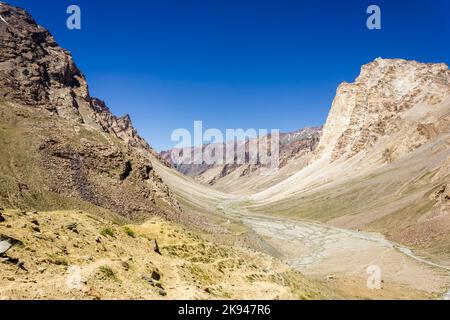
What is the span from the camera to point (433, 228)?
73312 mm

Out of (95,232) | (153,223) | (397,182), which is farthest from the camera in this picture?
(397,182)

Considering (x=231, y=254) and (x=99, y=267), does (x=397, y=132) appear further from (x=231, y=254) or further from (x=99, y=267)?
(x=99, y=267)

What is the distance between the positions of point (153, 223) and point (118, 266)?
12071 mm

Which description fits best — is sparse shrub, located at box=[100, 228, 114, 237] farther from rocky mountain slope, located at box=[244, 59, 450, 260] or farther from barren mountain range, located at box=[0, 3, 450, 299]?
rocky mountain slope, located at box=[244, 59, 450, 260]

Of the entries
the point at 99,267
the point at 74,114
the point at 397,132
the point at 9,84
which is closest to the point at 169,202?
the point at 9,84

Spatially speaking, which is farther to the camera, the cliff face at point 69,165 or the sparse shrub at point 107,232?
the cliff face at point 69,165

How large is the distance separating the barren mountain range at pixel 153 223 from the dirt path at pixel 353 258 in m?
0.29

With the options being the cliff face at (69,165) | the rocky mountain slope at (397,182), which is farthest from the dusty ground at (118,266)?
the rocky mountain slope at (397,182)

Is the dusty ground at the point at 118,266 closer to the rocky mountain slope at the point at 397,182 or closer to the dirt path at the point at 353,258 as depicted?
the dirt path at the point at 353,258

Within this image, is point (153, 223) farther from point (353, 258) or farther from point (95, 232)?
point (353, 258)

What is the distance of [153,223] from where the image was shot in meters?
32.7

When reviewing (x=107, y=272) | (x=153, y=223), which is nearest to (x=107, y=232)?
(x=107, y=272)

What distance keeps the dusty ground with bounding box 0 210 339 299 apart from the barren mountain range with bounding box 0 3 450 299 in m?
0.09

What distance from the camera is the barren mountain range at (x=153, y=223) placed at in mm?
20375
